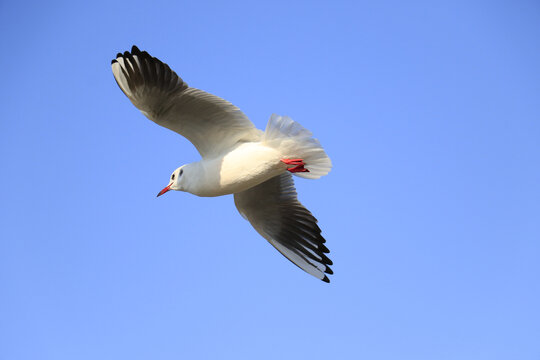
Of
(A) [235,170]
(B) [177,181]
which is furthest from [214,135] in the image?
(B) [177,181]

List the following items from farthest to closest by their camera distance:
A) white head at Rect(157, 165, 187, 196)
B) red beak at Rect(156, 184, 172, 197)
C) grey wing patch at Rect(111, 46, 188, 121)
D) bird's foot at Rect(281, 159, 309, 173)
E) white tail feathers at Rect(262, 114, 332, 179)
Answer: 1. red beak at Rect(156, 184, 172, 197)
2. white head at Rect(157, 165, 187, 196)
3. bird's foot at Rect(281, 159, 309, 173)
4. white tail feathers at Rect(262, 114, 332, 179)
5. grey wing patch at Rect(111, 46, 188, 121)

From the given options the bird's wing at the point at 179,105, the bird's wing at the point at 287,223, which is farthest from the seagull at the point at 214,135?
the bird's wing at the point at 287,223

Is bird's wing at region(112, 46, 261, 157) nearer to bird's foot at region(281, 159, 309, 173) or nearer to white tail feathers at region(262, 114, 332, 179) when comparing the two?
white tail feathers at region(262, 114, 332, 179)

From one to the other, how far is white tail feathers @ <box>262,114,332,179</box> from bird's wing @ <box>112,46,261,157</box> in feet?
A: 0.89

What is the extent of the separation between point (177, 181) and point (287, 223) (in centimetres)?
133

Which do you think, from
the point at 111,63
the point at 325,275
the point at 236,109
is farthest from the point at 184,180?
the point at 325,275

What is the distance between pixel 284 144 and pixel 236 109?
1.75ft

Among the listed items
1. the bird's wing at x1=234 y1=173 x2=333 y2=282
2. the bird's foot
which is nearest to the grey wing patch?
the bird's foot

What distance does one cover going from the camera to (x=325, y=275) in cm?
650

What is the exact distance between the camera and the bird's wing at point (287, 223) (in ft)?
21.4

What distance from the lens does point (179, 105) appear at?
548cm

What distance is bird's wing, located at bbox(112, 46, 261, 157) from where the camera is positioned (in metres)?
5.36

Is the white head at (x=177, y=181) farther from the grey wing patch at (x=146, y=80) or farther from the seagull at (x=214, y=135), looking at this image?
the grey wing patch at (x=146, y=80)

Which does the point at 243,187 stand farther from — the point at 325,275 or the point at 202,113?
the point at 325,275
